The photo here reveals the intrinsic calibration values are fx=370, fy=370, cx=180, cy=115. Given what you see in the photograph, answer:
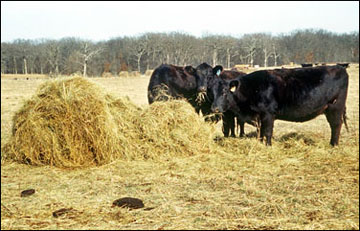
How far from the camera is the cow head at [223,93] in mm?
8617

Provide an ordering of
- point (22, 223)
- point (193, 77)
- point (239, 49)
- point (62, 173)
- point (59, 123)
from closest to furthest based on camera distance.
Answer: point (22, 223)
point (62, 173)
point (59, 123)
point (193, 77)
point (239, 49)

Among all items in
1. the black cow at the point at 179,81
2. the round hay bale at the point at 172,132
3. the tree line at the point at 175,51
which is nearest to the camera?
the round hay bale at the point at 172,132

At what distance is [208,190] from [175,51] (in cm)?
5752

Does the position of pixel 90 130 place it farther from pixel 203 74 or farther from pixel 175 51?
pixel 175 51

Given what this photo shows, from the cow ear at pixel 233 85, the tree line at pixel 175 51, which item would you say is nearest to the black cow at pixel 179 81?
the cow ear at pixel 233 85

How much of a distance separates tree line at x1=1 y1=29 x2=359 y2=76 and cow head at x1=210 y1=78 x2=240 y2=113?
37.6m

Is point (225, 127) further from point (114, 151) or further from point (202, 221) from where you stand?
point (202, 221)

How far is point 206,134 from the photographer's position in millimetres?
8047

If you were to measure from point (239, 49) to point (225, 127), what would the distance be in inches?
1635

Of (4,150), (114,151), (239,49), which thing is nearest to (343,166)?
(114,151)

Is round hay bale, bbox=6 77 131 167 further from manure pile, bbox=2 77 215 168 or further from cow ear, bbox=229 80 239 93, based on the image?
cow ear, bbox=229 80 239 93

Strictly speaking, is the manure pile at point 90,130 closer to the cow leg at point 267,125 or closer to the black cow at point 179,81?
the cow leg at point 267,125

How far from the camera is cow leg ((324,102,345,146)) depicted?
8.38 metres

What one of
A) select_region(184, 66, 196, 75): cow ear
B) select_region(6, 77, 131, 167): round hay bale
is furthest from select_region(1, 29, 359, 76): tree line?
select_region(6, 77, 131, 167): round hay bale
